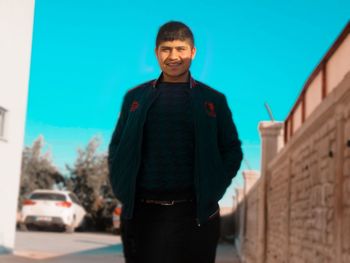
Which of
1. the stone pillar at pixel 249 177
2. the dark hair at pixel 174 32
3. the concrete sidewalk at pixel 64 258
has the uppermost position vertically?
the stone pillar at pixel 249 177

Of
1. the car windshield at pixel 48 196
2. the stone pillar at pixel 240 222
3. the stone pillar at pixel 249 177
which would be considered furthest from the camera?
the car windshield at pixel 48 196

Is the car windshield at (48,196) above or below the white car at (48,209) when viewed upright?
above

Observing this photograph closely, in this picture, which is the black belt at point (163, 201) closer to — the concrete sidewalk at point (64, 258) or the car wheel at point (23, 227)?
the concrete sidewalk at point (64, 258)

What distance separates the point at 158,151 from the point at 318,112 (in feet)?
10.3

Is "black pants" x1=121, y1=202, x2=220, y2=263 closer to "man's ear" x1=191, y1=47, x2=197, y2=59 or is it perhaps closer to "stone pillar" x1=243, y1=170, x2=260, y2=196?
"man's ear" x1=191, y1=47, x2=197, y2=59

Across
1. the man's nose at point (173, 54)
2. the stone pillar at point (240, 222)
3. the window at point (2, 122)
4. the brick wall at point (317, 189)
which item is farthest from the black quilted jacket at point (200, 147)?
the stone pillar at point (240, 222)

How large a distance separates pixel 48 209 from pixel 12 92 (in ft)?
33.9

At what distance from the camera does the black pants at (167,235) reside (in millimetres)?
2080

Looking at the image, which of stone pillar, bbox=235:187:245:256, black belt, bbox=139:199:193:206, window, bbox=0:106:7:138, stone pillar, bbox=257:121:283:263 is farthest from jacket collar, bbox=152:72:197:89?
stone pillar, bbox=235:187:245:256

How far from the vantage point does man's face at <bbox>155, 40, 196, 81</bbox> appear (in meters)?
2.17

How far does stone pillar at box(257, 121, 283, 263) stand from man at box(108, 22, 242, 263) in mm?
8471

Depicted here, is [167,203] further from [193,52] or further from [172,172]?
[193,52]

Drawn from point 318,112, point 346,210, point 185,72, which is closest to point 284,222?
point 318,112

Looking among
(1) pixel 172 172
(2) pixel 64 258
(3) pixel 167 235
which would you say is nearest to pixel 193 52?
(1) pixel 172 172
